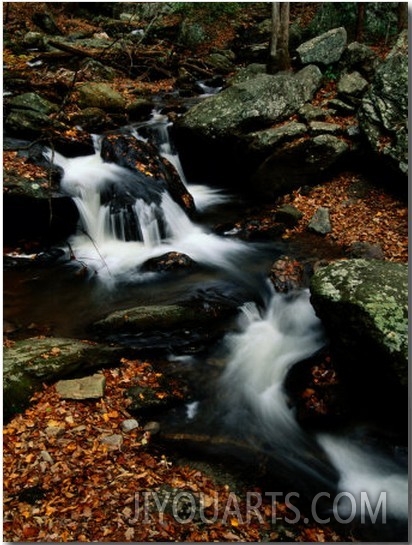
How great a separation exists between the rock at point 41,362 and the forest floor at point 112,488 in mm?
131

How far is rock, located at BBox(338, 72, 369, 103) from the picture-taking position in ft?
34.0

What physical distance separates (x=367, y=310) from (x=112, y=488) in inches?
127

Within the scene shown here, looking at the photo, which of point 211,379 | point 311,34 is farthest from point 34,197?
point 311,34

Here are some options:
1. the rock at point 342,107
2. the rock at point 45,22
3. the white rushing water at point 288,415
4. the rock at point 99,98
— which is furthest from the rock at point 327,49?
the rock at point 45,22

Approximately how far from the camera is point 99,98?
37.2ft

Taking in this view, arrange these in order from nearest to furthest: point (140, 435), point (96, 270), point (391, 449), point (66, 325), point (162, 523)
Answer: point (162, 523), point (140, 435), point (391, 449), point (66, 325), point (96, 270)

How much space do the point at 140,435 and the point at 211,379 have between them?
1.36m

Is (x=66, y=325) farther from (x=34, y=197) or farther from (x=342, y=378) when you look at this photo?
(x=342, y=378)

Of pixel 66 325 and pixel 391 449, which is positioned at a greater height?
pixel 66 325

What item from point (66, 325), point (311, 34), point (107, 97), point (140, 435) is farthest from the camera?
point (311, 34)

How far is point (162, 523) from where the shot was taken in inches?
138

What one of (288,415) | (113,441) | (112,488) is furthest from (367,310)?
(112,488)

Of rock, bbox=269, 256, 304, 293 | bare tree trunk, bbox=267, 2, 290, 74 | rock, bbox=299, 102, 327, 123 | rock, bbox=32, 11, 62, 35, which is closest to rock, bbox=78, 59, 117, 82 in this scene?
rock, bbox=32, 11, 62, 35

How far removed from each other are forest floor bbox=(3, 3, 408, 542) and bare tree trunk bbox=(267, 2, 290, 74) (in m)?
10.2
